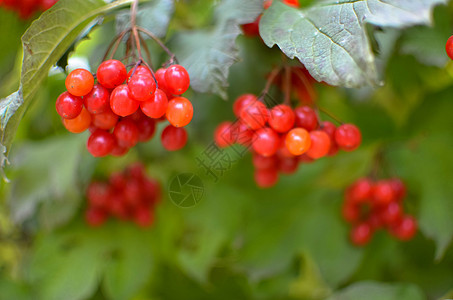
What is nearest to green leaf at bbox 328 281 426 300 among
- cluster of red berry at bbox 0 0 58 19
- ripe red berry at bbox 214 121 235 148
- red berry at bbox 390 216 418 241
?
red berry at bbox 390 216 418 241

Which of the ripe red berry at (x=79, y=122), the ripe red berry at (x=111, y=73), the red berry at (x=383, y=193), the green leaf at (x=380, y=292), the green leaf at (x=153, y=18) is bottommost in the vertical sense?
the green leaf at (x=380, y=292)

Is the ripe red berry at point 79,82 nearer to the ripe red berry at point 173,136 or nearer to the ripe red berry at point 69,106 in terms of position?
the ripe red berry at point 69,106

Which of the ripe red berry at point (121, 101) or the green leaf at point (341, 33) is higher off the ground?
the ripe red berry at point (121, 101)

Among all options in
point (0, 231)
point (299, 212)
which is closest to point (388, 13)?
point (299, 212)

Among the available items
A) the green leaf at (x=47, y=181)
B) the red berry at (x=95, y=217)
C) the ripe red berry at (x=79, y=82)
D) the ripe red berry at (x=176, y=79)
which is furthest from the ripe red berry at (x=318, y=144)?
the red berry at (x=95, y=217)

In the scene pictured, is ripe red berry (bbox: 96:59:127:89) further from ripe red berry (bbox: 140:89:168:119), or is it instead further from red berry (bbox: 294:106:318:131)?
red berry (bbox: 294:106:318:131)

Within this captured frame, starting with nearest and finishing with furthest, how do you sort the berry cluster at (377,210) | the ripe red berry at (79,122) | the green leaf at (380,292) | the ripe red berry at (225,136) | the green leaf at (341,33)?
the green leaf at (341,33), the ripe red berry at (79,122), the ripe red berry at (225,136), the green leaf at (380,292), the berry cluster at (377,210)

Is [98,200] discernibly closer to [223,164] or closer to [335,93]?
[223,164]

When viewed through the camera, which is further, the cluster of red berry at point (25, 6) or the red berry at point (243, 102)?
the cluster of red berry at point (25, 6)
